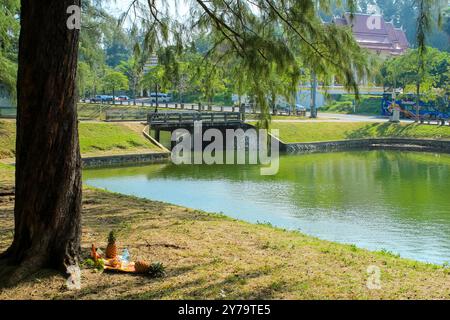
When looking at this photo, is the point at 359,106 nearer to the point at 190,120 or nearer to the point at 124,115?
the point at 190,120

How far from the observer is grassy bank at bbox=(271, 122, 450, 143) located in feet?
103

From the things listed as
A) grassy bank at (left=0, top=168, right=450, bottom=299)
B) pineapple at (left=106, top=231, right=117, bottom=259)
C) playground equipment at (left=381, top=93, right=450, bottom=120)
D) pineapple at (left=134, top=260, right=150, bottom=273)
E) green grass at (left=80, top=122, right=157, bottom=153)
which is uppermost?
playground equipment at (left=381, top=93, right=450, bottom=120)

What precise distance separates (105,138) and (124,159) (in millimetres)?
2208

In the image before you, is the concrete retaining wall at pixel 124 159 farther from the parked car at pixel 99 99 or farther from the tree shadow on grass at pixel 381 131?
the parked car at pixel 99 99

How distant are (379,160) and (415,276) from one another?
21.8 metres

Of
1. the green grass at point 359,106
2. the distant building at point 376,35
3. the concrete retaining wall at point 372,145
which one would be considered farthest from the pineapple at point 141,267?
the distant building at point 376,35

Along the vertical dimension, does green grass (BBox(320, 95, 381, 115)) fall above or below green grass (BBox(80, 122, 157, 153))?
above

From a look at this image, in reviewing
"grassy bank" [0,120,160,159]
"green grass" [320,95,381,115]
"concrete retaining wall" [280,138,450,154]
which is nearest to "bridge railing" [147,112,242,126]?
"grassy bank" [0,120,160,159]

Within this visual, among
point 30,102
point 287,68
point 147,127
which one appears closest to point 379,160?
point 147,127

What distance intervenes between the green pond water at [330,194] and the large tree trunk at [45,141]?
20.2 ft

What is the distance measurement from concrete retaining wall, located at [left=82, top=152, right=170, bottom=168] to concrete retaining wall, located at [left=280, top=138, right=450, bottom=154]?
7.67 m

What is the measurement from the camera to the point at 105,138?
25.5 m

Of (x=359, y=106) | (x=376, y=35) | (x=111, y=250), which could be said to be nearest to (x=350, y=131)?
(x=359, y=106)

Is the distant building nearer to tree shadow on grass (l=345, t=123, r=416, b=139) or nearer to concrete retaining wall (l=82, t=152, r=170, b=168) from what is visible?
tree shadow on grass (l=345, t=123, r=416, b=139)
